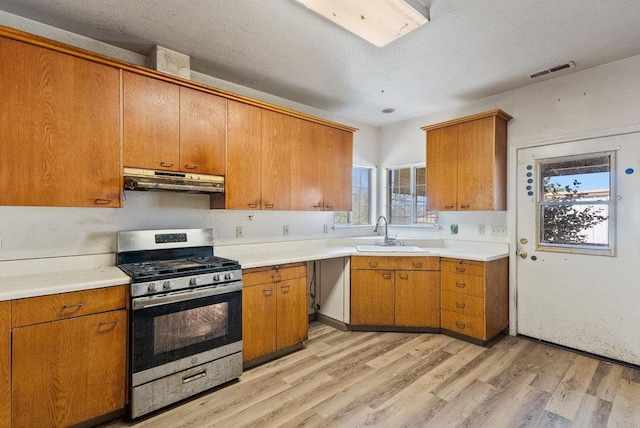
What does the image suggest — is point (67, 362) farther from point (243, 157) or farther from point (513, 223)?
point (513, 223)

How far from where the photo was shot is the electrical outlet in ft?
11.3

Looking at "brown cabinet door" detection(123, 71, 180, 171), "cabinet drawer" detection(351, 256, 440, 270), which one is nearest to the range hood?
"brown cabinet door" detection(123, 71, 180, 171)

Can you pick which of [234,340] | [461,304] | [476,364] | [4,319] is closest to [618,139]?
[461,304]

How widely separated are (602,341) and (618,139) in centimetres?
181

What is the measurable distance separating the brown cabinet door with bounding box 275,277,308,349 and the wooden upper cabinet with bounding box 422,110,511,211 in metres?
1.93

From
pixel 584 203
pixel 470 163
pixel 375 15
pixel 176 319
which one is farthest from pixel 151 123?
pixel 584 203

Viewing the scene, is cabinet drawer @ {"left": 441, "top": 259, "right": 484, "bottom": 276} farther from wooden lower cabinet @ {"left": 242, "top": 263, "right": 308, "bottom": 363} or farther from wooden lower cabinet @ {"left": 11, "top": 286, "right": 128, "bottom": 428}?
wooden lower cabinet @ {"left": 11, "top": 286, "right": 128, "bottom": 428}

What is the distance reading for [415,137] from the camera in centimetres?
433

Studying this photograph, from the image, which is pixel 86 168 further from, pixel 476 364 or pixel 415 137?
pixel 415 137

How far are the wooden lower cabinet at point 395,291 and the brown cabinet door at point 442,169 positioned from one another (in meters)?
0.74

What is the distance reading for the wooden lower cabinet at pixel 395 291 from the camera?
335 centimetres

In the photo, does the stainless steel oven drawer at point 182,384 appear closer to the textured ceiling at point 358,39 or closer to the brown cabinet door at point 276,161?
the brown cabinet door at point 276,161

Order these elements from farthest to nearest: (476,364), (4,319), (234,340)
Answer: (476,364)
(234,340)
(4,319)

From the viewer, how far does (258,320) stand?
265cm
